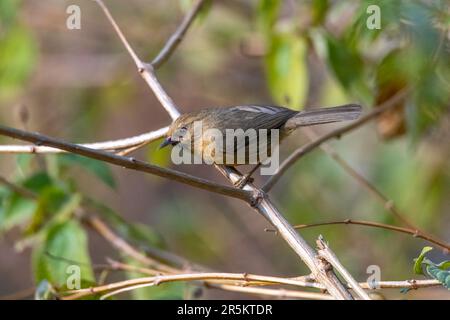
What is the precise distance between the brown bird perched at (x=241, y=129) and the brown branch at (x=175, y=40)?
261 millimetres

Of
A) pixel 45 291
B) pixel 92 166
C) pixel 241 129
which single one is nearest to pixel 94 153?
pixel 45 291

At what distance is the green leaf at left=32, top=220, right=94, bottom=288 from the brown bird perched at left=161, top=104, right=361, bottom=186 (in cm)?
56

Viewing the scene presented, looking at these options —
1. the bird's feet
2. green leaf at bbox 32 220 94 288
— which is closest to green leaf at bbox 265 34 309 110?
the bird's feet

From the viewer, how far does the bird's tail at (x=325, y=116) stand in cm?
346

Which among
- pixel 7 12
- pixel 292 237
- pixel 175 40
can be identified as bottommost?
pixel 292 237

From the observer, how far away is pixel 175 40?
10.8 feet

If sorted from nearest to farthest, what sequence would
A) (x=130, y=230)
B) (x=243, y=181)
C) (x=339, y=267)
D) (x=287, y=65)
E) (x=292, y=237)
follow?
(x=339, y=267) → (x=292, y=237) → (x=243, y=181) → (x=130, y=230) → (x=287, y=65)

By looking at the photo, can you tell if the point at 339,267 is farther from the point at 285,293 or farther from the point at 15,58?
the point at 15,58

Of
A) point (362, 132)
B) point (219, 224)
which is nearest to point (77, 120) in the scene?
point (219, 224)

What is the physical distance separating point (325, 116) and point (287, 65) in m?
0.52

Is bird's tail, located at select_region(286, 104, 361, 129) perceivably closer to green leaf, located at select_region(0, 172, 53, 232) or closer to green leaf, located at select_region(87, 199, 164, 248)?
green leaf, located at select_region(87, 199, 164, 248)

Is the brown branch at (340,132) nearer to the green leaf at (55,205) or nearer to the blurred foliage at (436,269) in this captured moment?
the blurred foliage at (436,269)

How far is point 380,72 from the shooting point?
359 cm
